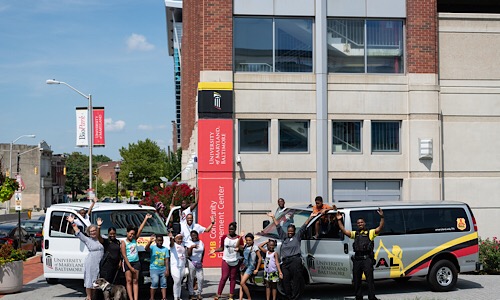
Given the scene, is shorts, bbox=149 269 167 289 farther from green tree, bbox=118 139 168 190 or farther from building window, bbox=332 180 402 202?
green tree, bbox=118 139 168 190

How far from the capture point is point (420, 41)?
2086 centimetres

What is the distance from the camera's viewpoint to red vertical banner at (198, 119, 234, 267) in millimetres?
19938

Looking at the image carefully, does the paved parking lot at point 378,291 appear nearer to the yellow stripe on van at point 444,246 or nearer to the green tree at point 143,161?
the yellow stripe on van at point 444,246

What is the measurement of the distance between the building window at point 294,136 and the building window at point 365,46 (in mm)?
2062

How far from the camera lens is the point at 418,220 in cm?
1510

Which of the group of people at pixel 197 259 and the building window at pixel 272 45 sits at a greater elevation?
the building window at pixel 272 45

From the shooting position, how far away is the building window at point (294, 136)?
20.6 meters

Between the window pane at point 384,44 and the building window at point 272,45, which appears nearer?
the building window at point 272,45

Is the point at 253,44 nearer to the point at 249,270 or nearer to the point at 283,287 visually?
the point at 249,270

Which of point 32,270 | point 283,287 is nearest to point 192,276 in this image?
point 283,287

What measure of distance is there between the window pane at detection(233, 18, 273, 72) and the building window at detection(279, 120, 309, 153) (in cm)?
186

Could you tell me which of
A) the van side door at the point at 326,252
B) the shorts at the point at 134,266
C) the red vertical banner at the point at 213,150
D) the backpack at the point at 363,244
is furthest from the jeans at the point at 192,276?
the red vertical banner at the point at 213,150

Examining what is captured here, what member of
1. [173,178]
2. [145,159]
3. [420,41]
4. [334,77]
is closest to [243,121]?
[334,77]

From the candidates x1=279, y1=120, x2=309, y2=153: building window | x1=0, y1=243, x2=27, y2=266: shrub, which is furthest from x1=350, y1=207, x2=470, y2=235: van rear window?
x1=0, y1=243, x2=27, y2=266: shrub
